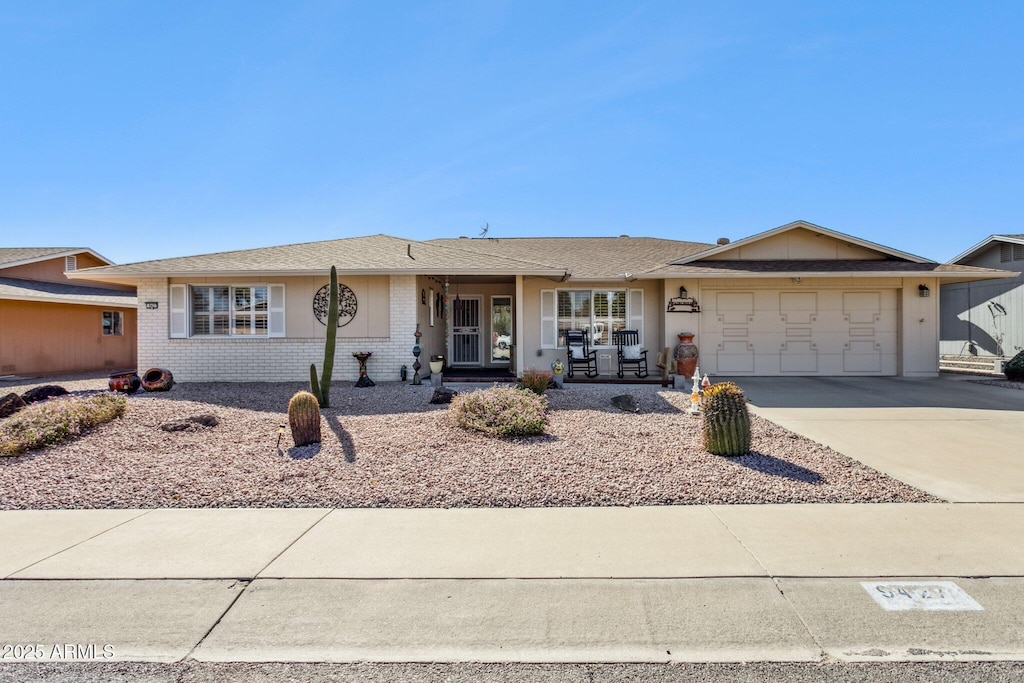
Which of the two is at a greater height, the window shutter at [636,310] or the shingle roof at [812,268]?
the shingle roof at [812,268]

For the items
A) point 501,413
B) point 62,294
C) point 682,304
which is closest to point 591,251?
point 682,304

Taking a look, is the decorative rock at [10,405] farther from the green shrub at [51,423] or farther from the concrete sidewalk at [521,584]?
the concrete sidewalk at [521,584]

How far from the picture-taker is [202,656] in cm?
278

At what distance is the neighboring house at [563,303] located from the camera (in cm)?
1284

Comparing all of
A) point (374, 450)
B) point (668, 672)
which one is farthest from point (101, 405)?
point (668, 672)

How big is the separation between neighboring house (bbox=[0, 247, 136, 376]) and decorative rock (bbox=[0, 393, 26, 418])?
1017cm

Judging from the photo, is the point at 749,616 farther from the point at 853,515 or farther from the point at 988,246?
the point at 988,246

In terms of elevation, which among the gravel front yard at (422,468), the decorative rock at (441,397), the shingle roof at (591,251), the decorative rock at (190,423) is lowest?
the gravel front yard at (422,468)

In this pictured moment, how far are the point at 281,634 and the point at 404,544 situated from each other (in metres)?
1.25

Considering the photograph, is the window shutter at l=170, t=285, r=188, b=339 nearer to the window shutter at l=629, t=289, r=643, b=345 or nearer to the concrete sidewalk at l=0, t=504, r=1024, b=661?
the concrete sidewalk at l=0, t=504, r=1024, b=661

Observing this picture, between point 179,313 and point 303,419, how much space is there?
27.3 feet

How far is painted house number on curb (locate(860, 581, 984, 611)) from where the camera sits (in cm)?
317

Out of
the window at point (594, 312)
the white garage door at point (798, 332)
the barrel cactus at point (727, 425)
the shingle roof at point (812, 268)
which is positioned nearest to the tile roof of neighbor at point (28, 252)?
the window at point (594, 312)

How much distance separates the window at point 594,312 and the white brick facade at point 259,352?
388 centimetres
